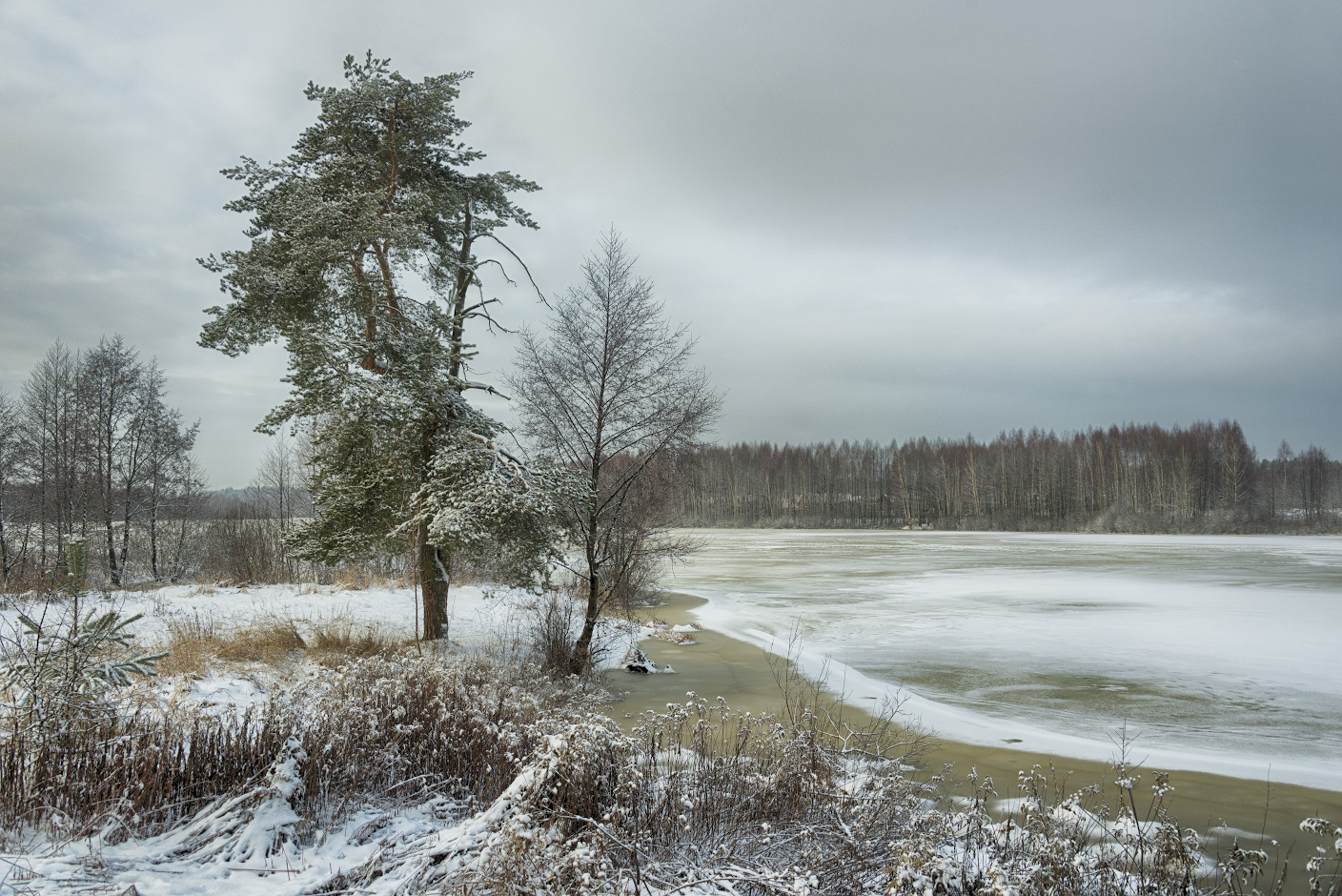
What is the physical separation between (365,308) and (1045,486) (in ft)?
288

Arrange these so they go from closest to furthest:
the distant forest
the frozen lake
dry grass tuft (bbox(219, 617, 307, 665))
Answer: the frozen lake → dry grass tuft (bbox(219, 617, 307, 665)) → the distant forest

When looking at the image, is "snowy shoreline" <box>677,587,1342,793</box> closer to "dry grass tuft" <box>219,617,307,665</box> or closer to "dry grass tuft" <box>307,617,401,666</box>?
"dry grass tuft" <box>307,617,401,666</box>

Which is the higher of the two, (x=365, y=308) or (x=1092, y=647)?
(x=365, y=308)

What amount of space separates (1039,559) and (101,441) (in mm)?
39647

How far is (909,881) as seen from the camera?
10.6 ft

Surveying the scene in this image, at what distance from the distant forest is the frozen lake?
139ft

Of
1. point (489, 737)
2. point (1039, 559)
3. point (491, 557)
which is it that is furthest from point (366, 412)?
point (1039, 559)

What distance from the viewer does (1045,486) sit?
82.9 metres

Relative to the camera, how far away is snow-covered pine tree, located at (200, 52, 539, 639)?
35.0ft

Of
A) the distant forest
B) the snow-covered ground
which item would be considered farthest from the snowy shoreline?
the distant forest

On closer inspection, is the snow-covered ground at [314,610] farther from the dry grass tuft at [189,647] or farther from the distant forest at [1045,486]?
the distant forest at [1045,486]

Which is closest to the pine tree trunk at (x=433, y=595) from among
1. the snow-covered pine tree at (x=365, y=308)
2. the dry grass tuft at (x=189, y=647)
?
the snow-covered pine tree at (x=365, y=308)

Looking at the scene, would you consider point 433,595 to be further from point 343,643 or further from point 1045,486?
point 1045,486

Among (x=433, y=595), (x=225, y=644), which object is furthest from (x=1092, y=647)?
(x=225, y=644)
